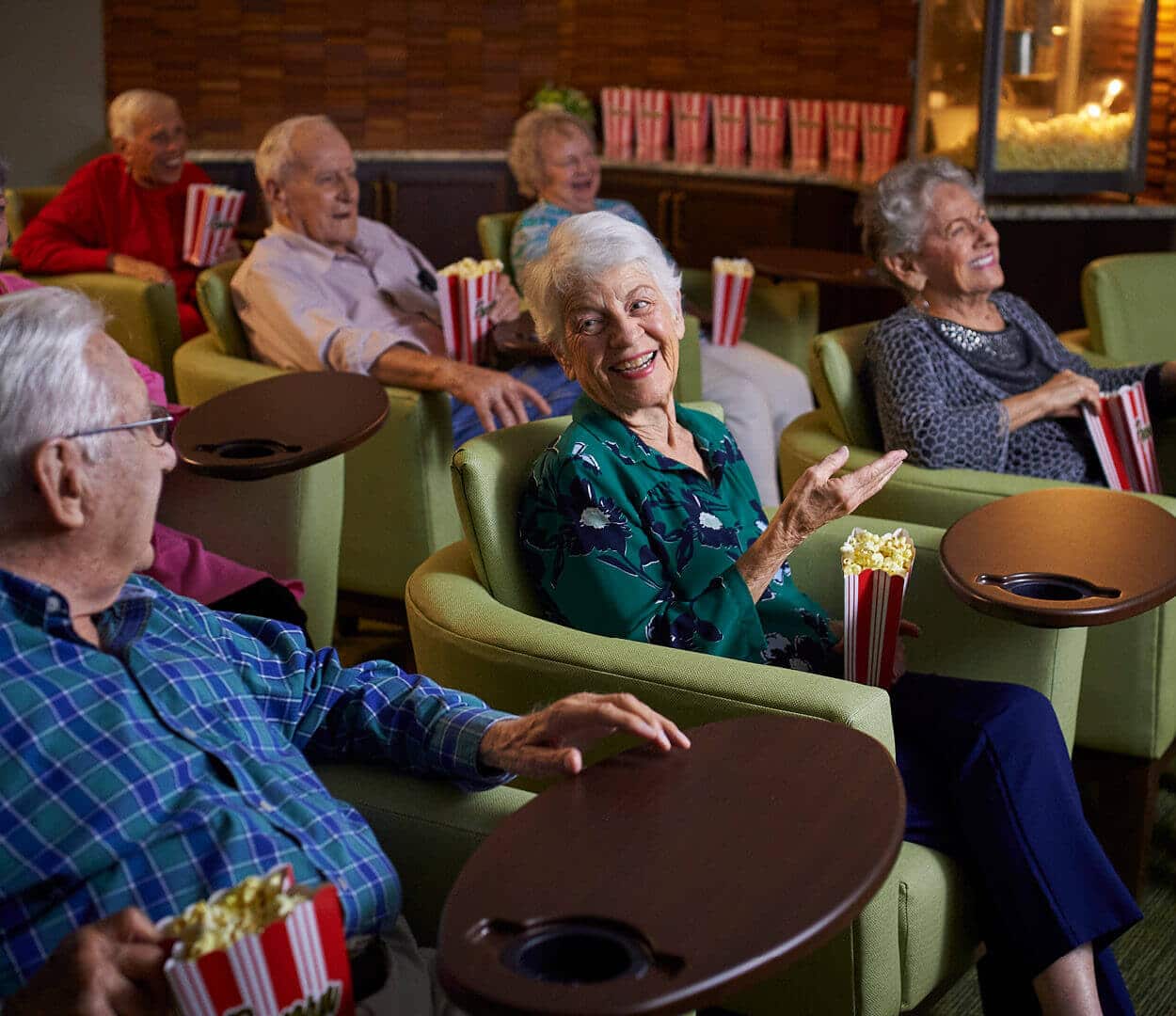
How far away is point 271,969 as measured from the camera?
3.36ft

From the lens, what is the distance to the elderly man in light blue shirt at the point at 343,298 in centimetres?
312

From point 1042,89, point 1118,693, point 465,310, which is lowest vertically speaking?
point 1118,693

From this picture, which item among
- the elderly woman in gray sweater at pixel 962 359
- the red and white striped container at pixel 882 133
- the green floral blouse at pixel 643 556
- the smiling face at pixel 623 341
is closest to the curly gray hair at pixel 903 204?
the elderly woman in gray sweater at pixel 962 359

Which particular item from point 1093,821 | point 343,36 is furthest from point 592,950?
point 343,36

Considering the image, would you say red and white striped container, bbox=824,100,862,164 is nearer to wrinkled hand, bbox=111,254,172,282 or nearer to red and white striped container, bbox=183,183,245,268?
red and white striped container, bbox=183,183,245,268

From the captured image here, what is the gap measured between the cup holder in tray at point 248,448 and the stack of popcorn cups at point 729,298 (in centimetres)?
192

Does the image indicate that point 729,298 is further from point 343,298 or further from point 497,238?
point 343,298

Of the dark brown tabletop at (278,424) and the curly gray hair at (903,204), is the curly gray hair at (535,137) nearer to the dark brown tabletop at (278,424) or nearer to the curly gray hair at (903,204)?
the curly gray hair at (903,204)

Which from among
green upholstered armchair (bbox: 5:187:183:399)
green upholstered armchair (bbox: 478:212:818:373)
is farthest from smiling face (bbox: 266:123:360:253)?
green upholstered armchair (bbox: 478:212:818:373)

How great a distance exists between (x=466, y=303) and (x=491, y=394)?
1.38 ft

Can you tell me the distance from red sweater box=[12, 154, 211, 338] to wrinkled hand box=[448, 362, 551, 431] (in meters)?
1.90

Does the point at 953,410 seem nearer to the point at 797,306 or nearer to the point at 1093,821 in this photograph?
the point at 1093,821

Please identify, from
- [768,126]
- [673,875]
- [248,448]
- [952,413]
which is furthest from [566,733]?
[768,126]

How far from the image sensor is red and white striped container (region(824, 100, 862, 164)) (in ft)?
21.0
